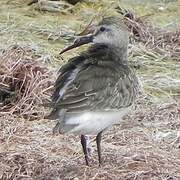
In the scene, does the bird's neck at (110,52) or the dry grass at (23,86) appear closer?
the bird's neck at (110,52)

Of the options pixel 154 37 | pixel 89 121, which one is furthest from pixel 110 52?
pixel 154 37

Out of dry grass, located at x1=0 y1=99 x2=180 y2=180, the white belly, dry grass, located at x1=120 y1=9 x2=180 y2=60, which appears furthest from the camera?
dry grass, located at x1=120 y1=9 x2=180 y2=60

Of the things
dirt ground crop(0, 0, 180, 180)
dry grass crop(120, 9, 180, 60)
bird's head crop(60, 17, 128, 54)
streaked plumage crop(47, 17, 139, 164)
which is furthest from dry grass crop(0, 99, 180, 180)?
dry grass crop(120, 9, 180, 60)

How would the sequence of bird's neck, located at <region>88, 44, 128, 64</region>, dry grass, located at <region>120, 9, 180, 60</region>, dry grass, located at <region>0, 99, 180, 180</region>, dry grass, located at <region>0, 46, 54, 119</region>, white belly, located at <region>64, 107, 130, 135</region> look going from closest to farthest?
white belly, located at <region>64, 107, 130, 135</region>, dry grass, located at <region>0, 99, 180, 180</region>, bird's neck, located at <region>88, 44, 128, 64</region>, dry grass, located at <region>0, 46, 54, 119</region>, dry grass, located at <region>120, 9, 180, 60</region>

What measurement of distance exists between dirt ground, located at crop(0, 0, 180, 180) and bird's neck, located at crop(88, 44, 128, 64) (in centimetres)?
75

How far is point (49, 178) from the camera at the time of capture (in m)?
5.88

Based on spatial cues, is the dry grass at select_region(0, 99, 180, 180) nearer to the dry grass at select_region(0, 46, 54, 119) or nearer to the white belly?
the dry grass at select_region(0, 46, 54, 119)

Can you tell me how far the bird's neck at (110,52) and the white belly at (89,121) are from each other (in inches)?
20.0

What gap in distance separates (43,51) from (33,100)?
1.43 metres

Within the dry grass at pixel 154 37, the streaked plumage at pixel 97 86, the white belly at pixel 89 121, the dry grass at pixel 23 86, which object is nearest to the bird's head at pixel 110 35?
the streaked plumage at pixel 97 86

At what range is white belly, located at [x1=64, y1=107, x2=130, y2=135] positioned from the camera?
5.53 m

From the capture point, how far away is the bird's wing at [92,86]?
18.5ft

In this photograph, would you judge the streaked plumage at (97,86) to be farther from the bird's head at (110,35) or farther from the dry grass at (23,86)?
the dry grass at (23,86)

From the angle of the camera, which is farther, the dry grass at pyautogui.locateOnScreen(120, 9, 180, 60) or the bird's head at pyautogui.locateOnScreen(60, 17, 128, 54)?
the dry grass at pyautogui.locateOnScreen(120, 9, 180, 60)
